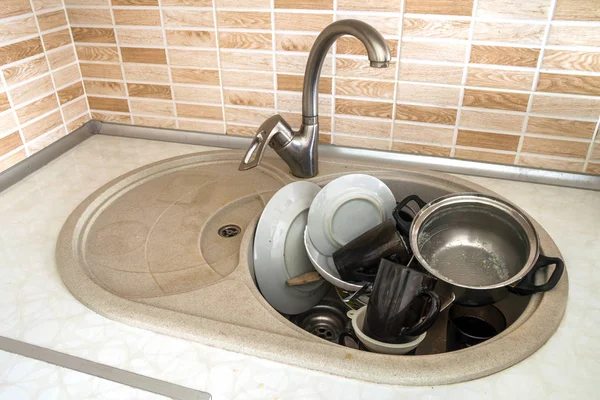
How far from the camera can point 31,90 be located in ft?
3.99

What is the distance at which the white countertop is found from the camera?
0.68 m

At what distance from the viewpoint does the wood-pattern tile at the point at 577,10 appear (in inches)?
38.1

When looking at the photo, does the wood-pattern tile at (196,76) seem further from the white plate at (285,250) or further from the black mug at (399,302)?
the black mug at (399,302)

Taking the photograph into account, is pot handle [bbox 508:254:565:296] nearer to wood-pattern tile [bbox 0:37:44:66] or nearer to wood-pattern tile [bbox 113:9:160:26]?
wood-pattern tile [bbox 113:9:160:26]

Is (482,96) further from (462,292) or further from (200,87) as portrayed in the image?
(200,87)

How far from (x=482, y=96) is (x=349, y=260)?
490mm

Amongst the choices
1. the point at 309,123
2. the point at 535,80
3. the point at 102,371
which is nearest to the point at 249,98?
the point at 309,123

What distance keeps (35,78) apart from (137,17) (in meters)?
0.29

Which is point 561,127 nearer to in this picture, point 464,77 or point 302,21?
point 464,77

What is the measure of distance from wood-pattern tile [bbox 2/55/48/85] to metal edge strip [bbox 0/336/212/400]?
662 millimetres

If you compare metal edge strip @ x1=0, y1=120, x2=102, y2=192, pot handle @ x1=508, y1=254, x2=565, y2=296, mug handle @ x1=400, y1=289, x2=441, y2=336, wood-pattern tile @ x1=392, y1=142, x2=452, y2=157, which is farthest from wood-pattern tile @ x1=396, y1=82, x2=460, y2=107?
metal edge strip @ x1=0, y1=120, x2=102, y2=192

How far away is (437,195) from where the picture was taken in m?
1.16

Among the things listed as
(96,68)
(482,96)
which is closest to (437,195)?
(482,96)

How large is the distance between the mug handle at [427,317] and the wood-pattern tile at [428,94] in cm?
53
